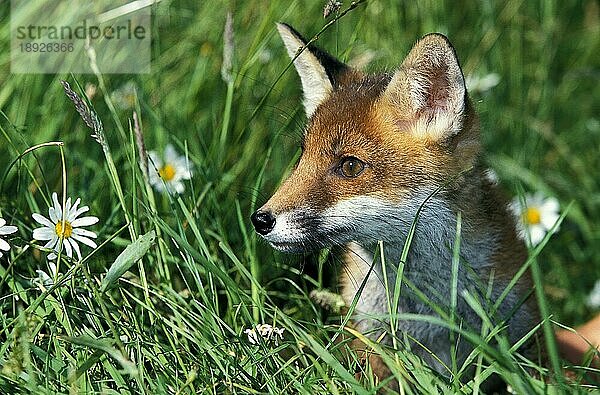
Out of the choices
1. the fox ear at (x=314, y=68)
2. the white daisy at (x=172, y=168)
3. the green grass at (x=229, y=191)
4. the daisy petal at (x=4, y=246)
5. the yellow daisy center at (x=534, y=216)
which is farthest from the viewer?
the yellow daisy center at (x=534, y=216)

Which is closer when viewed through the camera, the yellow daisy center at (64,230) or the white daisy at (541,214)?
the yellow daisy center at (64,230)

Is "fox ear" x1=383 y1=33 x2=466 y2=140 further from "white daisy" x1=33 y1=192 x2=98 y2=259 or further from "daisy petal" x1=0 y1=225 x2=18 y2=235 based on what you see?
"daisy petal" x1=0 y1=225 x2=18 y2=235

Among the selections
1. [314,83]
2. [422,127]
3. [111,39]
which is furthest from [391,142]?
[111,39]

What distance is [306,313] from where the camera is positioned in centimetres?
375

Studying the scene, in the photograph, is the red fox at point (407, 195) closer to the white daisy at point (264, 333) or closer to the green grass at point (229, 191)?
the green grass at point (229, 191)

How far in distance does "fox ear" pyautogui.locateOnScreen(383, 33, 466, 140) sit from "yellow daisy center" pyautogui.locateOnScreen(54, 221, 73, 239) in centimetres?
137

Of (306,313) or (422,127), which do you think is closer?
(422,127)

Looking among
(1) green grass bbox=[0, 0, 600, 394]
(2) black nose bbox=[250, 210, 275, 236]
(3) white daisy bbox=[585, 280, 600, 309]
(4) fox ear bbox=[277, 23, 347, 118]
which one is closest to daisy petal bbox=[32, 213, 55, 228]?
(1) green grass bbox=[0, 0, 600, 394]

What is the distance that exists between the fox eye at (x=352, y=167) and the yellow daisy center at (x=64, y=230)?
1.09m

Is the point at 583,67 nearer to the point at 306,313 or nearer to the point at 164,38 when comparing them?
the point at 164,38

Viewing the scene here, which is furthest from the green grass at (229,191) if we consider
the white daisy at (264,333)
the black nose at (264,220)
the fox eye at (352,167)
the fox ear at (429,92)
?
the fox ear at (429,92)

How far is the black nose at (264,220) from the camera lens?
313 centimetres

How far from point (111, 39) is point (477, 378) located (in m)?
3.17

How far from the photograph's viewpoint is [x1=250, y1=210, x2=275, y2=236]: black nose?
3135mm
